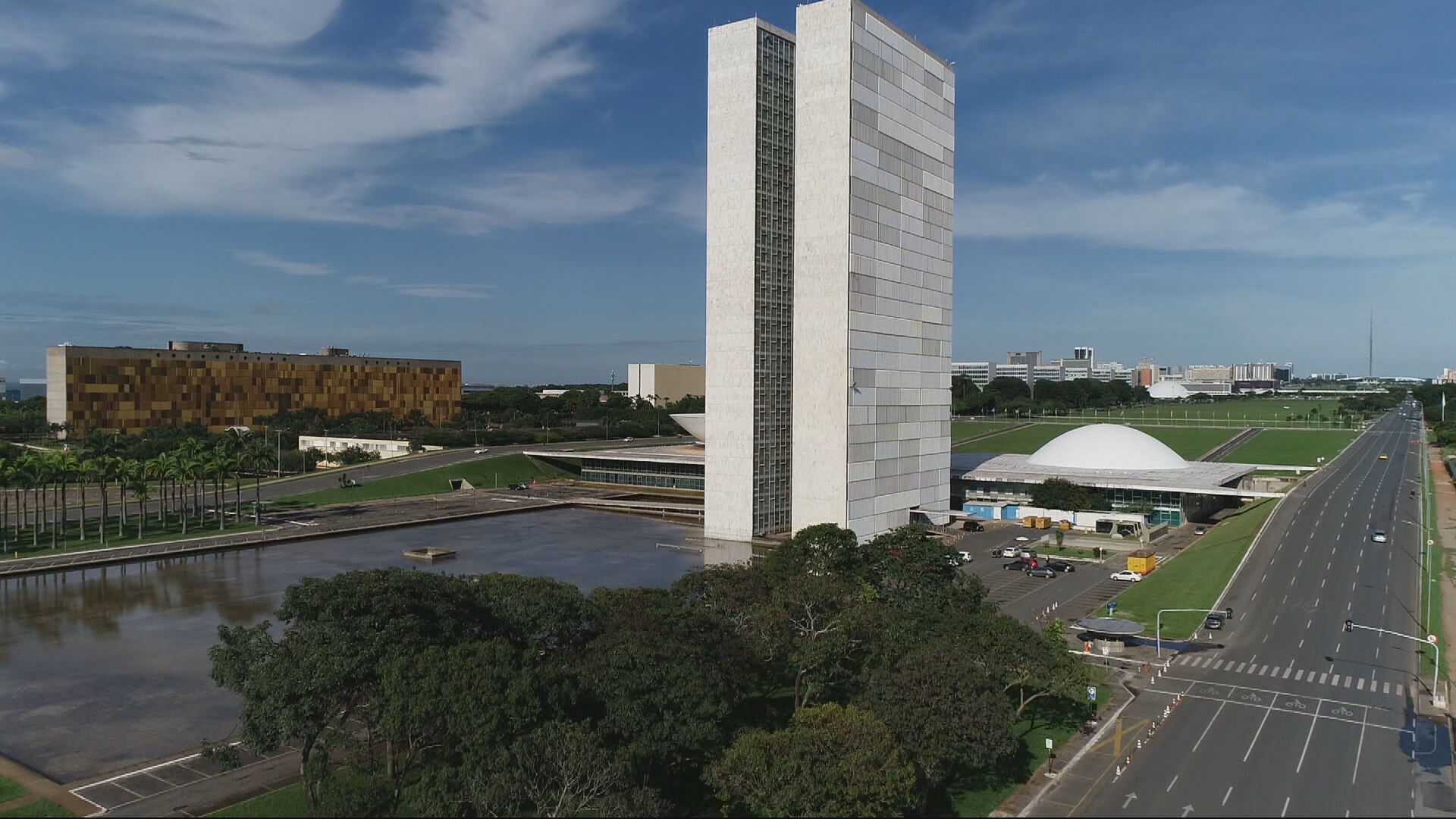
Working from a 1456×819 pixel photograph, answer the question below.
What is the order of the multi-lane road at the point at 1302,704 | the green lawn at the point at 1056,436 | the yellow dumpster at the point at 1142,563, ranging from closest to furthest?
the multi-lane road at the point at 1302,704, the yellow dumpster at the point at 1142,563, the green lawn at the point at 1056,436

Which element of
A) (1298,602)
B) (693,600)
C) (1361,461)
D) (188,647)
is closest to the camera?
(693,600)

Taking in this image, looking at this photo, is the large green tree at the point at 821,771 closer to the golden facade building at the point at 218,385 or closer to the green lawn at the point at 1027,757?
the green lawn at the point at 1027,757

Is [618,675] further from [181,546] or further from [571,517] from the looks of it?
[571,517]

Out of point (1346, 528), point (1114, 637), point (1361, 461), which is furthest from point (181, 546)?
point (1361, 461)

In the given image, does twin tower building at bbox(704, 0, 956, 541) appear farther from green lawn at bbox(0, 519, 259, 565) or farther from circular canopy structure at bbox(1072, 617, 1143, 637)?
green lawn at bbox(0, 519, 259, 565)

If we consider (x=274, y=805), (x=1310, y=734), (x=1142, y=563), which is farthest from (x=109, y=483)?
(x=1310, y=734)

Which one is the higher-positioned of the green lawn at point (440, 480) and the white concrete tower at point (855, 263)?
the white concrete tower at point (855, 263)

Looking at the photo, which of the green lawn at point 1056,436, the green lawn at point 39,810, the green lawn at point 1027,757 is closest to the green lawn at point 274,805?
the green lawn at point 39,810

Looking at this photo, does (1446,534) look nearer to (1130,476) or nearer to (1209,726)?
(1130,476)
